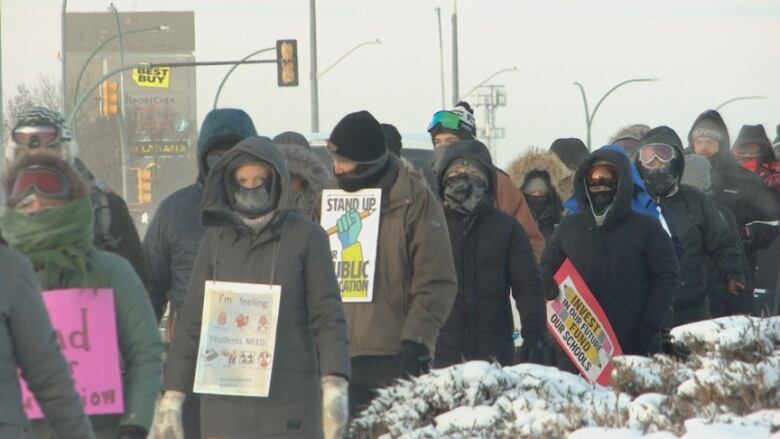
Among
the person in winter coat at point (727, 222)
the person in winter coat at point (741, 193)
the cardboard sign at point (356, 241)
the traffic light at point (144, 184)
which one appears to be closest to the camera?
the cardboard sign at point (356, 241)

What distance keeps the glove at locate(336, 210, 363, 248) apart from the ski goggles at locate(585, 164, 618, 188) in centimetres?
228

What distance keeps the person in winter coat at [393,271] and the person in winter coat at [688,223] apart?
3.42 m

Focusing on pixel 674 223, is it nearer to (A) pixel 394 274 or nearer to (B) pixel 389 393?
(A) pixel 394 274

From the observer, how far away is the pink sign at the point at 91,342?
5820 mm

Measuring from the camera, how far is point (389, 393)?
7.29 m

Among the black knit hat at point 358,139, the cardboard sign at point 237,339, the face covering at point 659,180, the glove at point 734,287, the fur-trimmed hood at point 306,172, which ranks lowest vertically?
the glove at point 734,287

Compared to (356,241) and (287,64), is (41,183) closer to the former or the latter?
(356,241)

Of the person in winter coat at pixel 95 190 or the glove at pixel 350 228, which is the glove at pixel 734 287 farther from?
the person in winter coat at pixel 95 190

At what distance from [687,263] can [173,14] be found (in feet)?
537

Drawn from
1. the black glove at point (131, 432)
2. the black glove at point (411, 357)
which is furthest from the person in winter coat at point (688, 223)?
the black glove at point (131, 432)

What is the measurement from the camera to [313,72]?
3812cm

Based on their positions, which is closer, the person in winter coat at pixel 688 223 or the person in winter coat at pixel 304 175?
the person in winter coat at pixel 304 175

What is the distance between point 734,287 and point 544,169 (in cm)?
174

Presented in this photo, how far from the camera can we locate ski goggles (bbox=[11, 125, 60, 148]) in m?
8.17
